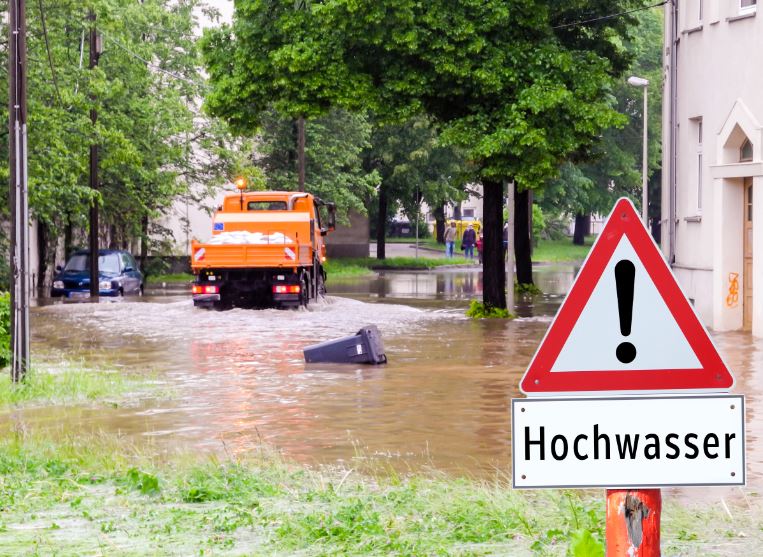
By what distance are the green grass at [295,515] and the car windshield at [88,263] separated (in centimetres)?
2972

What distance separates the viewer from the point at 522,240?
42.0m

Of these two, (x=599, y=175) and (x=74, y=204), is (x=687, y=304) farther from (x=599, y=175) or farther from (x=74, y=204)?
(x=599, y=175)

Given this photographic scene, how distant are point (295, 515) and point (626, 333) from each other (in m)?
4.11

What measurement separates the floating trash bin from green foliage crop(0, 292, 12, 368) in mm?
4471

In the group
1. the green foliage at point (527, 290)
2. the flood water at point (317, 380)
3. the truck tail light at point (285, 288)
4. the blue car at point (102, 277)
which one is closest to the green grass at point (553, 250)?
the green foliage at point (527, 290)

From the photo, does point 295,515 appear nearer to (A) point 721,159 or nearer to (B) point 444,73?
(A) point 721,159

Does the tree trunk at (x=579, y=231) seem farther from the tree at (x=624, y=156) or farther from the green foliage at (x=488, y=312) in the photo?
the green foliage at (x=488, y=312)

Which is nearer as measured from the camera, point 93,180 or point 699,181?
point 699,181

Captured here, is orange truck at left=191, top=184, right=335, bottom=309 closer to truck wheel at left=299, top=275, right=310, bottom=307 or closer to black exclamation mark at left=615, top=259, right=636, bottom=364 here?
truck wheel at left=299, top=275, right=310, bottom=307

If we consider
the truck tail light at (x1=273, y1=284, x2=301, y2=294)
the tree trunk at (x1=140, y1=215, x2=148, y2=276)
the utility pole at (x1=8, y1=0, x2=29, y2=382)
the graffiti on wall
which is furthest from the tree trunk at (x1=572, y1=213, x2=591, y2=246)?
→ the utility pole at (x1=8, y1=0, x2=29, y2=382)

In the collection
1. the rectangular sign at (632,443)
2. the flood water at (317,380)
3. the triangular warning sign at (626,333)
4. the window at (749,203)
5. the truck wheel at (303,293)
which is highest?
the window at (749,203)

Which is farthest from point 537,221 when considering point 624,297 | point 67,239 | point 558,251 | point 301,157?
point 624,297

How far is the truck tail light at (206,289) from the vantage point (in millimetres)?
30734

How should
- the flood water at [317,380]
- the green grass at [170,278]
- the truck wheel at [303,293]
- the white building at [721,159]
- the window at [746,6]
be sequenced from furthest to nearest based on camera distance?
1. the green grass at [170,278]
2. the truck wheel at [303,293]
3. the window at [746,6]
4. the white building at [721,159]
5. the flood water at [317,380]
